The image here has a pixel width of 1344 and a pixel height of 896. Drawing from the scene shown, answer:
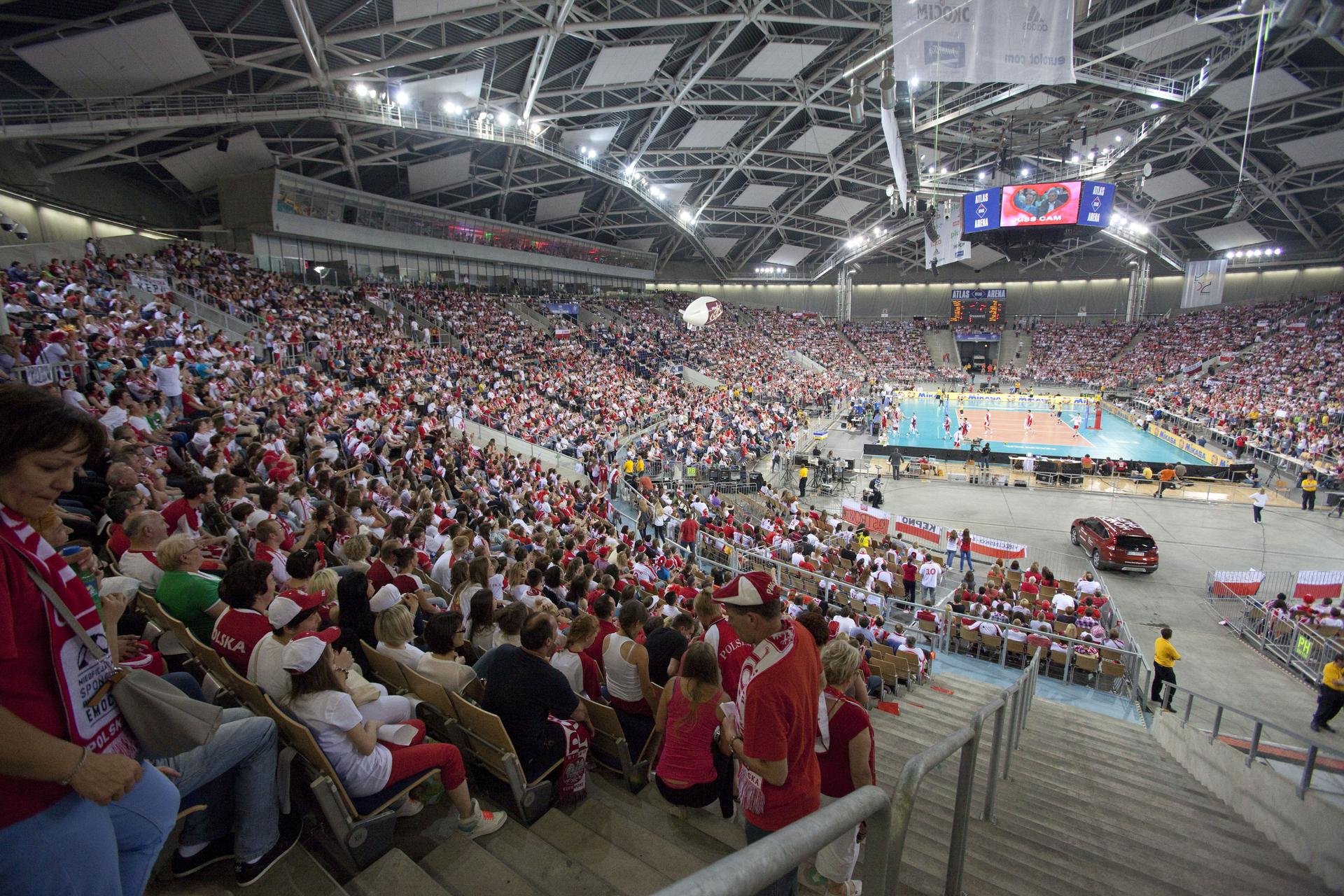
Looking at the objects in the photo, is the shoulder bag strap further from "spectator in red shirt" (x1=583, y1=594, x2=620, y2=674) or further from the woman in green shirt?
"spectator in red shirt" (x1=583, y1=594, x2=620, y2=674)

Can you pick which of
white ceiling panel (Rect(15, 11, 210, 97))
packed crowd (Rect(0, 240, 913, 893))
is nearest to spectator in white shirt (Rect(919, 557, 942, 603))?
packed crowd (Rect(0, 240, 913, 893))

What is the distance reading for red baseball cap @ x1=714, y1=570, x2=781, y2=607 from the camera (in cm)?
271

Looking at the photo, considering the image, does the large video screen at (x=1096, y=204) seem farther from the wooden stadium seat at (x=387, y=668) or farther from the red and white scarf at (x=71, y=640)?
the red and white scarf at (x=71, y=640)

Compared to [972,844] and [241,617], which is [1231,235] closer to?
[972,844]

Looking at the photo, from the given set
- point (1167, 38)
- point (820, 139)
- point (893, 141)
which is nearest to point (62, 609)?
point (893, 141)

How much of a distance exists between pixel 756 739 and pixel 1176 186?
5110 cm

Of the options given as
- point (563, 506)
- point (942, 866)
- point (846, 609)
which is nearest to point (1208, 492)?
point (846, 609)

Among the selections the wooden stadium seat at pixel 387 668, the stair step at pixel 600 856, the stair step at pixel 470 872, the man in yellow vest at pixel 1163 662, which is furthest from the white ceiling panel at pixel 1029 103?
the stair step at pixel 470 872

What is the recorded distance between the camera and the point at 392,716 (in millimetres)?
3592

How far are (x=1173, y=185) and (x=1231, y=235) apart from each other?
40.0ft

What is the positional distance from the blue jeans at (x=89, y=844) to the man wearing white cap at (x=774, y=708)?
1.93 metres

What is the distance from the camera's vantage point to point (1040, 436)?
110 ft

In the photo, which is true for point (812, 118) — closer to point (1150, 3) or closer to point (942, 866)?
point (1150, 3)

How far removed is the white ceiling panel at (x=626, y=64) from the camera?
78.2ft
